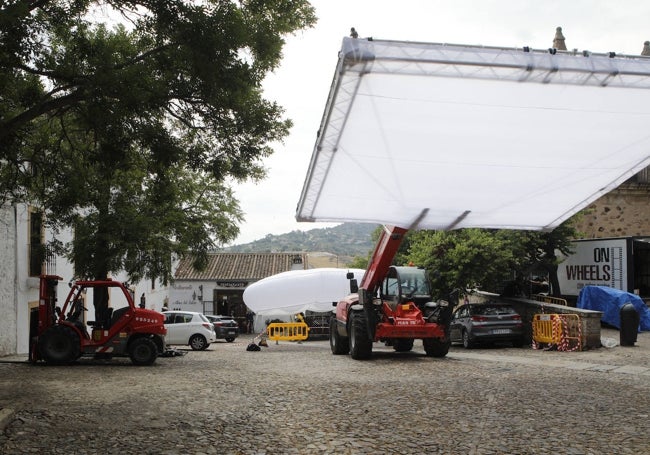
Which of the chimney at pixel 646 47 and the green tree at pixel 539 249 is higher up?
the chimney at pixel 646 47

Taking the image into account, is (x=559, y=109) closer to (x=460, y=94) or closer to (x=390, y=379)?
(x=460, y=94)

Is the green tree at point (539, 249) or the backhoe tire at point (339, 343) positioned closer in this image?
the backhoe tire at point (339, 343)

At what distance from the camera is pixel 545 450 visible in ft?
21.4

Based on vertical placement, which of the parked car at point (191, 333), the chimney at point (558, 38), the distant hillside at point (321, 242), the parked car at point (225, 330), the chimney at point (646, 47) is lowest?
the parked car at point (225, 330)

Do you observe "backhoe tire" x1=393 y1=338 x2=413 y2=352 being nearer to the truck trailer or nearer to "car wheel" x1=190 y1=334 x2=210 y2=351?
"car wheel" x1=190 y1=334 x2=210 y2=351

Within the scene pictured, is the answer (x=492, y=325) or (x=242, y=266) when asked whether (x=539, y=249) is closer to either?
(x=492, y=325)

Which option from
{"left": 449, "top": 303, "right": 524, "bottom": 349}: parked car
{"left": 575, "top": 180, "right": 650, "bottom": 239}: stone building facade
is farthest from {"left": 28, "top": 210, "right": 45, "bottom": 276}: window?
{"left": 575, "top": 180, "right": 650, "bottom": 239}: stone building facade

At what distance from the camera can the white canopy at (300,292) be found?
2919 cm

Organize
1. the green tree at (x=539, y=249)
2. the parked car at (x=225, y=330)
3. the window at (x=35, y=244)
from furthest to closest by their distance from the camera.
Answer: the parked car at (x=225, y=330), the green tree at (x=539, y=249), the window at (x=35, y=244)

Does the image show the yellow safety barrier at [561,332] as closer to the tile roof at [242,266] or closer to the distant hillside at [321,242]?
the tile roof at [242,266]

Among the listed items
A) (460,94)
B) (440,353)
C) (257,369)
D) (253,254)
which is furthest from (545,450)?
(253,254)

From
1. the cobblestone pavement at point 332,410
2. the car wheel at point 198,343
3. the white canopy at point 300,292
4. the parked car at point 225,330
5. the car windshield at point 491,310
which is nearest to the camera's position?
the cobblestone pavement at point 332,410

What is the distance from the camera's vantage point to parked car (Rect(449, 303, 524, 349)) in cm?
2000

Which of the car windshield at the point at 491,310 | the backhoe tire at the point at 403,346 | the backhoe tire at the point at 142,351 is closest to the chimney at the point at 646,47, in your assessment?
the car windshield at the point at 491,310
